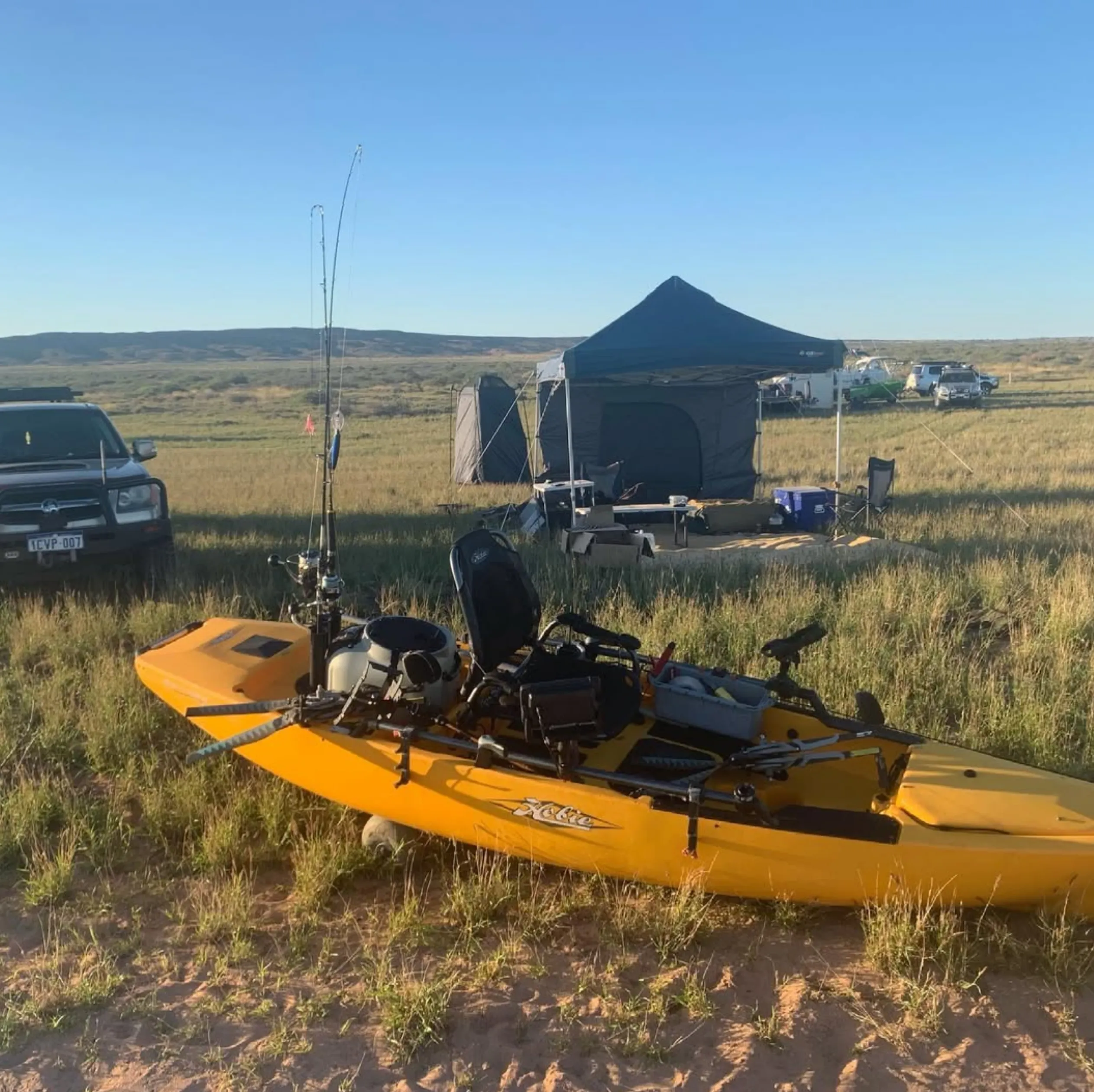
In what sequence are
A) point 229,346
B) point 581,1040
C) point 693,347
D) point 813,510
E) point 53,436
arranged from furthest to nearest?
point 229,346, point 813,510, point 693,347, point 53,436, point 581,1040

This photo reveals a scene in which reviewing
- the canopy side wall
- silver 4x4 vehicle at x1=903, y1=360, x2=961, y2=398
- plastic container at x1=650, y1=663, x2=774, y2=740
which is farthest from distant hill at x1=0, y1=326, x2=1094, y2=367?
plastic container at x1=650, y1=663, x2=774, y2=740

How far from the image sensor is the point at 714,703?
4367 mm

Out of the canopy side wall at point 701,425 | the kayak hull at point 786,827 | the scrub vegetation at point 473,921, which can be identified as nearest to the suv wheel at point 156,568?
the scrub vegetation at point 473,921

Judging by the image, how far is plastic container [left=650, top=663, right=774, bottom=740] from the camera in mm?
4309

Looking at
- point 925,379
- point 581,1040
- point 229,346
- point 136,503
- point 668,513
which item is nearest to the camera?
point 581,1040

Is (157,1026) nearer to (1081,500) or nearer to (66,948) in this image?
(66,948)

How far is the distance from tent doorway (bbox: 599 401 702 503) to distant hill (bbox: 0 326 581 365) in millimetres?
97959

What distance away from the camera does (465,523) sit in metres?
12.4

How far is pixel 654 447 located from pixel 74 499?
924cm

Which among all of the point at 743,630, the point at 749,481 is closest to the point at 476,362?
the point at 749,481

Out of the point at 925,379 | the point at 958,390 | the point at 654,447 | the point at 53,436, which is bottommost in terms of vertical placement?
→ the point at 654,447

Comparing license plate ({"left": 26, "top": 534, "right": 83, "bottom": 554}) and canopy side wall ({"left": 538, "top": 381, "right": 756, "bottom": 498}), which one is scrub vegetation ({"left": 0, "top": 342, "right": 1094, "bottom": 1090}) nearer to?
license plate ({"left": 26, "top": 534, "right": 83, "bottom": 554})

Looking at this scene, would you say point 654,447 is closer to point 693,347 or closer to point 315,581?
point 693,347

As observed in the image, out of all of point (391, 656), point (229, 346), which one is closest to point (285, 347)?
point (229, 346)
